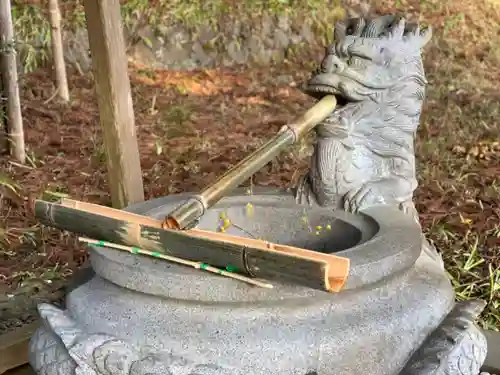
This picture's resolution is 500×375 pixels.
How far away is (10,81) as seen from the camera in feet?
17.1

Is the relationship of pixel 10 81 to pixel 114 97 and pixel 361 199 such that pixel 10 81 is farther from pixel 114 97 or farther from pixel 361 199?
pixel 361 199

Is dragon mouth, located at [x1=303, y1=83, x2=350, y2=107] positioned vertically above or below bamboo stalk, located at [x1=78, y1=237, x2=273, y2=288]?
above

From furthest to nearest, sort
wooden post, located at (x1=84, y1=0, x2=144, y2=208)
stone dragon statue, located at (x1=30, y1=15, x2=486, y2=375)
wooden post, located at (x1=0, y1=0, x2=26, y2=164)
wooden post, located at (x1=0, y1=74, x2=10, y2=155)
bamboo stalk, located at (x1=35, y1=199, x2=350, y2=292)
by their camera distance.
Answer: wooden post, located at (x1=0, y1=74, x2=10, y2=155), wooden post, located at (x1=0, y1=0, x2=26, y2=164), wooden post, located at (x1=84, y1=0, x2=144, y2=208), stone dragon statue, located at (x1=30, y1=15, x2=486, y2=375), bamboo stalk, located at (x1=35, y1=199, x2=350, y2=292)

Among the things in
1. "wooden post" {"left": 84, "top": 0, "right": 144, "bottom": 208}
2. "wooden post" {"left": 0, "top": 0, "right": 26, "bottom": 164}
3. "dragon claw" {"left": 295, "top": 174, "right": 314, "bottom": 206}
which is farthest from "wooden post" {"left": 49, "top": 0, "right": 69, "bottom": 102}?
"dragon claw" {"left": 295, "top": 174, "right": 314, "bottom": 206}

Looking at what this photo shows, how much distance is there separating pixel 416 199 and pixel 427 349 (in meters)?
2.93

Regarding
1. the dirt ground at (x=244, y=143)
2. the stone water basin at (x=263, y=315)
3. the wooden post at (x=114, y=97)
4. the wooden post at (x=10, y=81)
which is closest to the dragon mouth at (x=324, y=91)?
the stone water basin at (x=263, y=315)

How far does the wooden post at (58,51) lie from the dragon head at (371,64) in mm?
4061

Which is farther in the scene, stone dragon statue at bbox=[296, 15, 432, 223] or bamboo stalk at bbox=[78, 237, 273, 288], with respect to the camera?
stone dragon statue at bbox=[296, 15, 432, 223]

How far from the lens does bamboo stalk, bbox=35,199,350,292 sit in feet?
5.42

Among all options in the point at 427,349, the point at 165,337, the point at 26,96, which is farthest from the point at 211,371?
the point at 26,96

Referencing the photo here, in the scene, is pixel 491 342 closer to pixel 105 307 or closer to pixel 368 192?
pixel 368 192

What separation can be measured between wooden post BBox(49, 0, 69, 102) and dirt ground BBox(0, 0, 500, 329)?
121 millimetres

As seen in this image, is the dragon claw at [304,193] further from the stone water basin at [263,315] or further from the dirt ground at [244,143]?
the dirt ground at [244,143]

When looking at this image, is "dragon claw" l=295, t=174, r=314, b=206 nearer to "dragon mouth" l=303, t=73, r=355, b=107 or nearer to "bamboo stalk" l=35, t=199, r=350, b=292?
"dragon mouth" l=303, t=73, r=355, b=107
